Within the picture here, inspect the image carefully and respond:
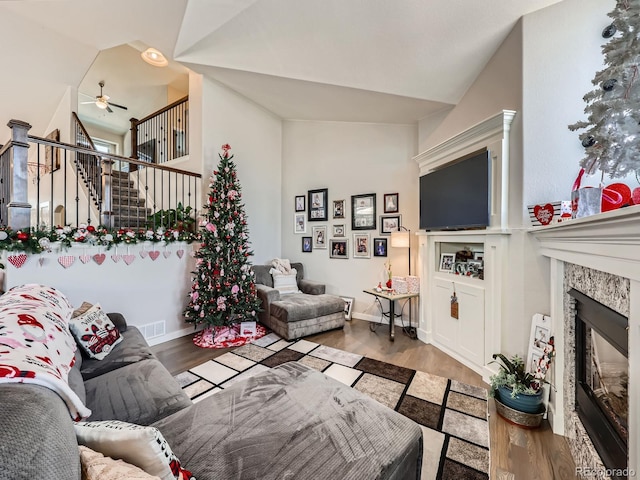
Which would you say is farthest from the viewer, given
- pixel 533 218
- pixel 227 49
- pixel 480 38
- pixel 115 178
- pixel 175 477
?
pixel 115 178

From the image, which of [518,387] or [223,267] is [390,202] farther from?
[518,387]

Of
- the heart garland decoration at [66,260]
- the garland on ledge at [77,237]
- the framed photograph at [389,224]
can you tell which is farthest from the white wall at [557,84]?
the heart garland decoration at [66,260]

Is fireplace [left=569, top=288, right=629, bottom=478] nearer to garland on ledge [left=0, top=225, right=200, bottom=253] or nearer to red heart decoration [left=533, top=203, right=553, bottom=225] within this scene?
red heart decoration [left=533, top=203, right=553, bottom=225]

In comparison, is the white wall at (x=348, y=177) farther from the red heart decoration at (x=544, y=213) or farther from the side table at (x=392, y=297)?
the red heart decoration at (x=544, y=213)

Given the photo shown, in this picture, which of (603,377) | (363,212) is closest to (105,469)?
(603,377)

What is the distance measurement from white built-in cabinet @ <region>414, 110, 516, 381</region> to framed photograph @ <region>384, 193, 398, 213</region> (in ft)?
2.08

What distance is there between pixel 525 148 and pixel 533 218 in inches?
22.9

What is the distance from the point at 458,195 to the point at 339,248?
216 centimetres

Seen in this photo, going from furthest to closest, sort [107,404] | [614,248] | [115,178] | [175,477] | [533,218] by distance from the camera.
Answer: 1. [115,178]
2. [533,218]
3. [107,404]
4. [614,248]
5. [175,477]

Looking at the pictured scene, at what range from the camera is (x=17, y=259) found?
233 cm

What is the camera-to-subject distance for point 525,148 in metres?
2.22

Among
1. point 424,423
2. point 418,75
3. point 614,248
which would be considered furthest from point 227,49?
point 424,423

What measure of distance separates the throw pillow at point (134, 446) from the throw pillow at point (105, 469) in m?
0.04

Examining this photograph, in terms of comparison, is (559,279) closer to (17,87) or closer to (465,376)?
(465,376)
